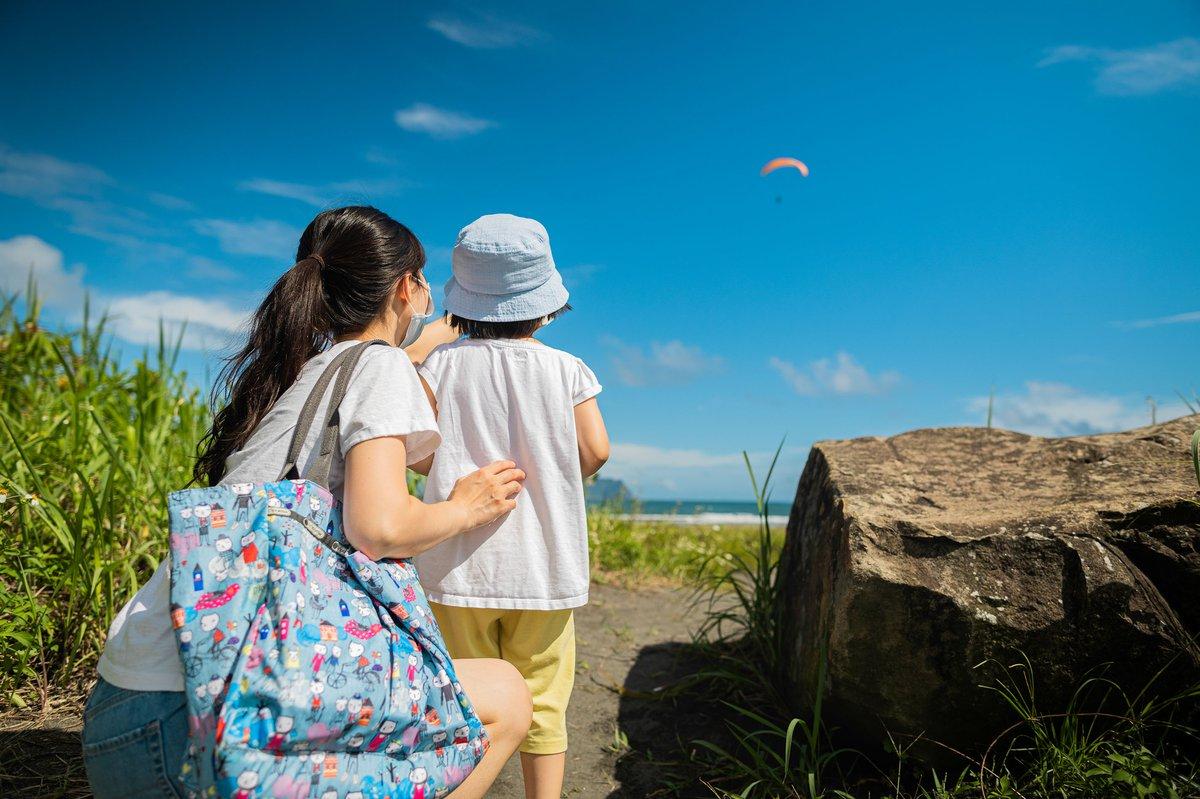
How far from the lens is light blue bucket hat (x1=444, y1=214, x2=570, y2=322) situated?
2363mm

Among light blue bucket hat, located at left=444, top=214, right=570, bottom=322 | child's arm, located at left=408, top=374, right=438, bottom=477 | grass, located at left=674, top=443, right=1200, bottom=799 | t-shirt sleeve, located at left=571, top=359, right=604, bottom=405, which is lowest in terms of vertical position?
grass, located at left=674, top=443, right=1200, bottom=799

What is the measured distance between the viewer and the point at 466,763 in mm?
1755

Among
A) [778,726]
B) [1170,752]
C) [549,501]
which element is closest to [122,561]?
[549,501]

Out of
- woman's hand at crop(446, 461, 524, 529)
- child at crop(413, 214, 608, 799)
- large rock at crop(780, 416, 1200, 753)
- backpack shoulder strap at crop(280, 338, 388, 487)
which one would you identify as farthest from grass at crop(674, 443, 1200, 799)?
backpack shoulder strap at crop(280, 338, 388, 487)

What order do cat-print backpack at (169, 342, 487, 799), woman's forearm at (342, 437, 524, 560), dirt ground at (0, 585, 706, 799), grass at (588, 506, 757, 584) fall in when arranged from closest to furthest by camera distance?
cat-print backpack at (169, 342, 487, 799)
woman's forearm at (342, 437, 524, 560)
dirt ground at (0, 585, 706, 799)
grass at (588, 506, 757, 584)

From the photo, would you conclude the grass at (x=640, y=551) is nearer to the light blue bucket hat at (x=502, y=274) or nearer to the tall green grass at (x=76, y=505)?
the tall green grass at (x=76, y=505)

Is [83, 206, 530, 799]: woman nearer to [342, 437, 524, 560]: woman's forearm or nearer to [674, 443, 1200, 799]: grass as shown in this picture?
[342, 437, 524, 560]: woman's forearm

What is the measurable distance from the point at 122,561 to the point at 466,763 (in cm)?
222

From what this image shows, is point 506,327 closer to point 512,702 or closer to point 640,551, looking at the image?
point 512,702

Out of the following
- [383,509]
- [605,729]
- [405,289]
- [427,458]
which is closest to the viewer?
[383,509]

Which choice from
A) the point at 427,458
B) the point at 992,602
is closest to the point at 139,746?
the point at 427,458

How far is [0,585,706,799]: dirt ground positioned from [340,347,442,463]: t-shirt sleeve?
1.74 metres

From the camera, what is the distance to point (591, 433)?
7.91 feet

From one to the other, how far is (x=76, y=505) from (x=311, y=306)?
96.6 inches
